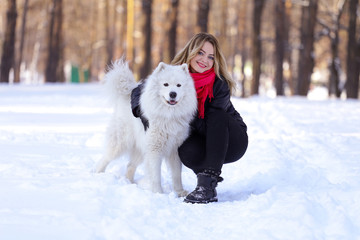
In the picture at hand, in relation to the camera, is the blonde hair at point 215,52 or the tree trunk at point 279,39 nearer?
the blonde hair at point 215,52

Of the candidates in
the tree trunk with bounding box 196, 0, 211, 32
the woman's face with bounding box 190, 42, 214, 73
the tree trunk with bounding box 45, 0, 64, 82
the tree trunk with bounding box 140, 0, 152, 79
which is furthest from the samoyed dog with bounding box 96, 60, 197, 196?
the tree trunk with bounding box 45, 0, 64, 82

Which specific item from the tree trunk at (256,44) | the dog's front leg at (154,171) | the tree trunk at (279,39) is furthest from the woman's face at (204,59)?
Answer: the tree trunk at (279,39)

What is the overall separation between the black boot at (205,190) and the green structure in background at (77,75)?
32.5m

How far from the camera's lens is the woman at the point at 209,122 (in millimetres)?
3988

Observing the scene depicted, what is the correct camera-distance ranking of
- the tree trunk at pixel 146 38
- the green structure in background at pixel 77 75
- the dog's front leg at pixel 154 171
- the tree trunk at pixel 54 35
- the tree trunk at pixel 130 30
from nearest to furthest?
the dog's front leg at pixel 154 171, the tree trunk at pixel 146 38, the tree trunk at pixel 130 30, the tree trunk at pixel 54 35, the green structure in background at pixel 77 75

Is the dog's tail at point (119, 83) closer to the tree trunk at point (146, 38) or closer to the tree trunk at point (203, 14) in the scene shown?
the tree trunk at point (203, 14)

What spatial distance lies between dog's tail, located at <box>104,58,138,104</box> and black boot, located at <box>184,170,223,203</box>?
4.22 ft

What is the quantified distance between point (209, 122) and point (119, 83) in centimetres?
116

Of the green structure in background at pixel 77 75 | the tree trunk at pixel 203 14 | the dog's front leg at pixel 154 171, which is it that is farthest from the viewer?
the green structure in background at pixel 77 75

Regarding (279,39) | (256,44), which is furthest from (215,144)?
(279,39)

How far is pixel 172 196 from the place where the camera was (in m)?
3.95

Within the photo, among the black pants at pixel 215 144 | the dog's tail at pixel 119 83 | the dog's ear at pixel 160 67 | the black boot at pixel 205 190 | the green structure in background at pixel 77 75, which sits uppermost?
the dog's ear at pixel 160 67

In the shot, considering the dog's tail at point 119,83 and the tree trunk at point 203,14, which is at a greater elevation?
the tree trunk at point 203,14

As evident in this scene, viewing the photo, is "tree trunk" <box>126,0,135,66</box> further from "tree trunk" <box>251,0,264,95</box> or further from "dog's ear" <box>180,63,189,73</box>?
"dog's ear" <box>180,63,189,73</box>
